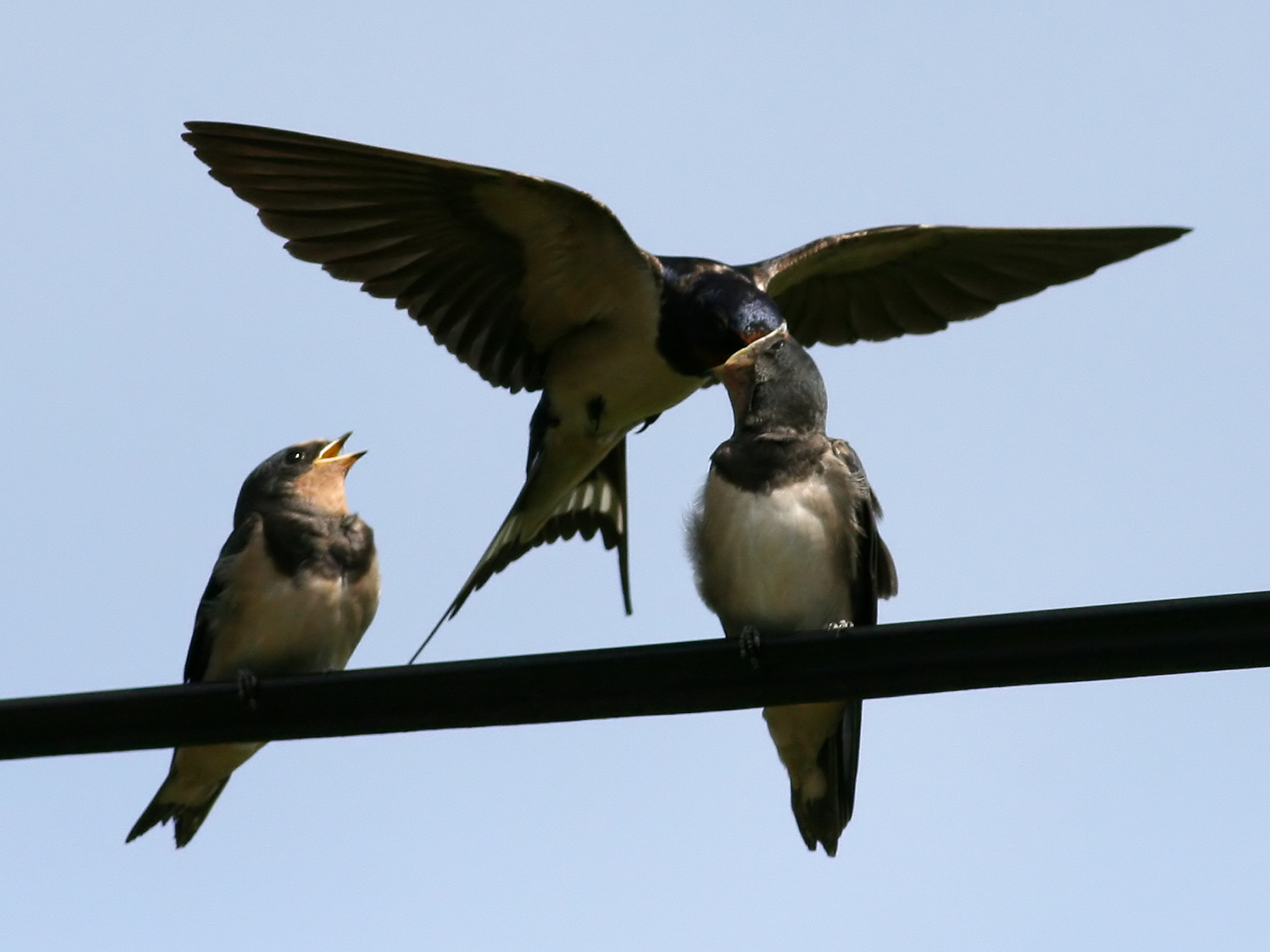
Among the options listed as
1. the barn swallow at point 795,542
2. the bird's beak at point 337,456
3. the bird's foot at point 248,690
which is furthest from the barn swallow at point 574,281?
the bird's foot at point 248,690

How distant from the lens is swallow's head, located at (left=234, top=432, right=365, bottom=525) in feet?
13.9

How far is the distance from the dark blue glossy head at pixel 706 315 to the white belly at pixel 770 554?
61.9 inches

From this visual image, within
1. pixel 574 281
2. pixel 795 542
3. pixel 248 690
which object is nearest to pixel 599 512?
pixel 574 281

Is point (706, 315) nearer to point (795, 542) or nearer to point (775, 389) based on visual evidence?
point (775, 389)

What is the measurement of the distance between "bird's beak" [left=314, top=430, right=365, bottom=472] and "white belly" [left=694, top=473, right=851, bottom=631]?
1148mm

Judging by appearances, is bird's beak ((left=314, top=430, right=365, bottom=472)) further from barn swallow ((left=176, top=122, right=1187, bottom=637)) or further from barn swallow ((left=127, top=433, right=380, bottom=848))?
barn swallow ((left=176, top=122, right=1187, bottom=637))

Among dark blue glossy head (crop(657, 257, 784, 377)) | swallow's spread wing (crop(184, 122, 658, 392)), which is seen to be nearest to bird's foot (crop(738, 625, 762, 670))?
dark blue glossy head (crop(657, 257, 784, 377))

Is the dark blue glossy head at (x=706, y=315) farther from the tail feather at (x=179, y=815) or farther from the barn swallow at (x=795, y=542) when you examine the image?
the tail feather at (x=179, y=815)

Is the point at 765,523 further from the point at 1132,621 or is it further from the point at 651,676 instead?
the point at 1132,621

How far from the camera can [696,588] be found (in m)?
3.66

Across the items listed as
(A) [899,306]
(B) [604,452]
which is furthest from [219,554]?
(A) [899,306]

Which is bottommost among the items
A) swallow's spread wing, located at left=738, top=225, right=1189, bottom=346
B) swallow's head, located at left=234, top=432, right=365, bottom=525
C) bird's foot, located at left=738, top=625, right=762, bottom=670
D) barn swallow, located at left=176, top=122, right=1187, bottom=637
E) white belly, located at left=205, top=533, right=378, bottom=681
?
bird's foot, located at left=738, top=625, right=762, bottom=670

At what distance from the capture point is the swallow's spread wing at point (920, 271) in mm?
6312

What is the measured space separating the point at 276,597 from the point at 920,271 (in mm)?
3467
